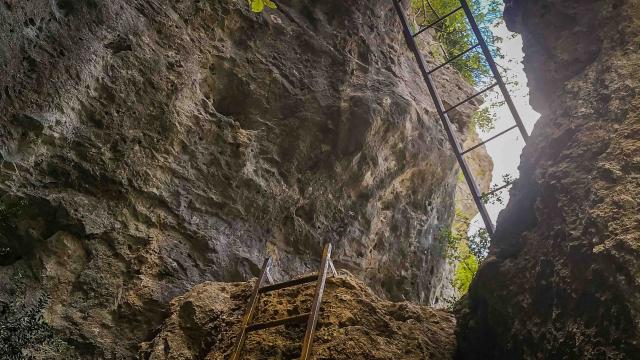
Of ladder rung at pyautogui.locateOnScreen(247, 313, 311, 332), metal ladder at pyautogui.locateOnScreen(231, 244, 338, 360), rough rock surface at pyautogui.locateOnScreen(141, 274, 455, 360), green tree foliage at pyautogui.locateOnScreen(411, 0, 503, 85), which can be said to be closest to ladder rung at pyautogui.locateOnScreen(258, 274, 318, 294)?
metal ladder at pyautogui.locateOnScreen(231, 244, 338, 360)

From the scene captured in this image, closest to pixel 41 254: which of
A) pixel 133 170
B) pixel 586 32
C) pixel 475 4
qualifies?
pixel 133 170

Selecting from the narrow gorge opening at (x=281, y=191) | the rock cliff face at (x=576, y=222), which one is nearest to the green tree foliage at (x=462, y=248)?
the narrow gorge opening at (x=281, y=191)

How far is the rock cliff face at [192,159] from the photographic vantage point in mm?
5539

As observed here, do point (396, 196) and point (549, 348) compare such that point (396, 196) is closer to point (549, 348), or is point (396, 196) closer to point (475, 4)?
point (549, 348)

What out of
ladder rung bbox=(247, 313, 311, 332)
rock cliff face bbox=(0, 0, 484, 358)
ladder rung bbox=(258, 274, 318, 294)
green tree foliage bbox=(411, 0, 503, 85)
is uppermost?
green tree foliage bbox=(411, 0, 503, 85)

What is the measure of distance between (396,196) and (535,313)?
20.1 ft

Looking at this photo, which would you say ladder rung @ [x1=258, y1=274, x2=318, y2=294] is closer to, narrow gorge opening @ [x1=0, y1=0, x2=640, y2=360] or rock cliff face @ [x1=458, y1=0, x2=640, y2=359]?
narrow gorge opening @ [x1=0, y1=0, x2=640, y2=360]

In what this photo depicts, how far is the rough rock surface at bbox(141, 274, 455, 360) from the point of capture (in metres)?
4.48

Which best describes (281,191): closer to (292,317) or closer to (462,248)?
(292,317)

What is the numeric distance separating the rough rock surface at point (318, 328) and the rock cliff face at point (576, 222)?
0.48m

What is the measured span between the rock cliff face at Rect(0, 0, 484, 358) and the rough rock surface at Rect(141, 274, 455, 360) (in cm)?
81

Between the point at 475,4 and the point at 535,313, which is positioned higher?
the point at 475,4

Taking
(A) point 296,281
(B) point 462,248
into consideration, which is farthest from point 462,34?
(A) point 296,281

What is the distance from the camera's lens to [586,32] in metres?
5.65
